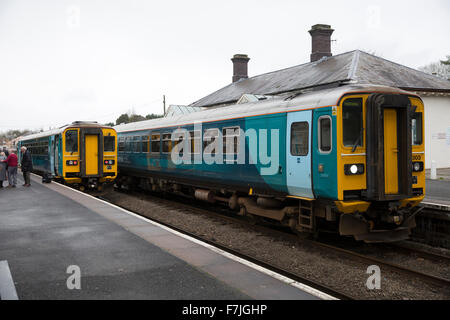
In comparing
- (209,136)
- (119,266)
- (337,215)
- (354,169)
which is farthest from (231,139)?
(119,266)

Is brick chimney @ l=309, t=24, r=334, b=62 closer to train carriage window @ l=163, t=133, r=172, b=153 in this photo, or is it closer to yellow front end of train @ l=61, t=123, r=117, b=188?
yellow front end of train @ l=61, t=123, r=117, b=188

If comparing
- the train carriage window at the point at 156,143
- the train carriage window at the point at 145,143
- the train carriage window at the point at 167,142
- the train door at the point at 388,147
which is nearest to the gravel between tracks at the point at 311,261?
the train door at the point at 388,147

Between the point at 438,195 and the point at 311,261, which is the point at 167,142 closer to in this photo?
the point at 311,261

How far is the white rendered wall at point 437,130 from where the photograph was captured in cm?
2209

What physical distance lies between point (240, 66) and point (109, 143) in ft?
71.6

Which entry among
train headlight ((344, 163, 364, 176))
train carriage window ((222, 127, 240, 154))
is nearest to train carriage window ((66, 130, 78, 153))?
train carriage window ((222, 127, 240, 154))

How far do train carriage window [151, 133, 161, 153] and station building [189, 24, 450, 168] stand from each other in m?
5.19

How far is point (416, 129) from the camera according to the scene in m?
8.44

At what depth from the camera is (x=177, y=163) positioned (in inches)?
540

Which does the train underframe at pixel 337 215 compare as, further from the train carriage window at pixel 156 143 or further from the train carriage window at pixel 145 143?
the train carriage window at pixel 145 143

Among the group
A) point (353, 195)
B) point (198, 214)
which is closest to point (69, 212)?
point (198, 214)

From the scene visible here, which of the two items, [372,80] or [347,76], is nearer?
[372,80]
